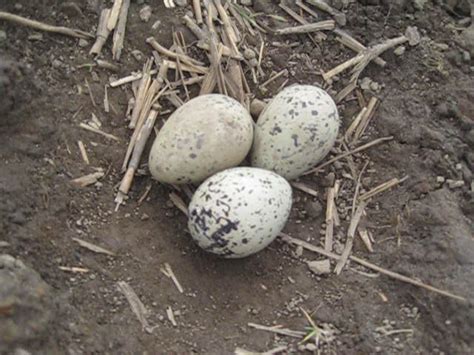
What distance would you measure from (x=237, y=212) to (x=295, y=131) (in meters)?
0.42

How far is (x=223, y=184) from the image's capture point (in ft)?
9.23

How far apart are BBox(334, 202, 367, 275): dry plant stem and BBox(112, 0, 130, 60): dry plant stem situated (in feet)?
3.62

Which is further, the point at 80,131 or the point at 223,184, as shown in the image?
the point at 80,131

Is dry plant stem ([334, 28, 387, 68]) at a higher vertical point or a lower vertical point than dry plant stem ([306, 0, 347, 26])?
lower

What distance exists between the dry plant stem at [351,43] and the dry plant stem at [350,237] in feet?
2.12

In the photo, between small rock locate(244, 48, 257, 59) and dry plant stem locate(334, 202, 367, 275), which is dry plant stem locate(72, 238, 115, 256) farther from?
small rock locate(244, 48, 257, 59)

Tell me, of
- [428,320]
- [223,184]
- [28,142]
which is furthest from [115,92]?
[428,320]

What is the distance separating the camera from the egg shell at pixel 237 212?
2771 millimetres

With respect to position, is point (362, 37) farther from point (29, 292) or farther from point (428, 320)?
point (29, 292)

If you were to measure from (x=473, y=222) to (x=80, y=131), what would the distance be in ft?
4.92

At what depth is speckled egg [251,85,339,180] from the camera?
298 cm

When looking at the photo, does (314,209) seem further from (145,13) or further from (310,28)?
(145,13)

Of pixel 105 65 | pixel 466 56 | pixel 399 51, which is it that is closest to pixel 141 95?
pixel 105 65

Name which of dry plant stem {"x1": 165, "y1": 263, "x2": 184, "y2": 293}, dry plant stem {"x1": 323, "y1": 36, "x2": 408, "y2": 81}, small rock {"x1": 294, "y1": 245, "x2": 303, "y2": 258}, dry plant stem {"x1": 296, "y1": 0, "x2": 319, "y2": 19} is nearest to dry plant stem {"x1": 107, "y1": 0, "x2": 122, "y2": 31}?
dry plant stem {"x1": 296, "y1": 0, "x2": 319, "y2": 19}
